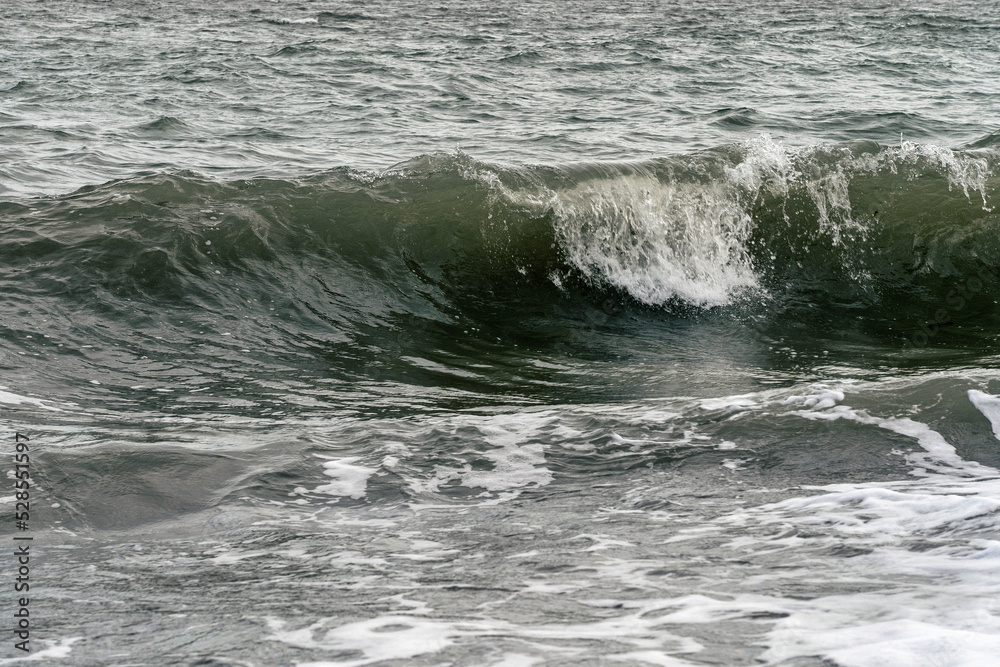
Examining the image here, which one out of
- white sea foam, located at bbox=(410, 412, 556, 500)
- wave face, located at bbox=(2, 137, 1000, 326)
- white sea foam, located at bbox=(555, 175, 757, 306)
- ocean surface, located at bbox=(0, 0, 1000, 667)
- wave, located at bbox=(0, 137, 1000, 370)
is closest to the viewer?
ocean surface, located at bbox=(0, 0, 1000, 667)

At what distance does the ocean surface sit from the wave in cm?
4

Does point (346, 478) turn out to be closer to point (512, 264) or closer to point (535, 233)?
point (512, 264)

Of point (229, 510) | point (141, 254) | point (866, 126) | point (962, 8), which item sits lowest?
point (229, 510)

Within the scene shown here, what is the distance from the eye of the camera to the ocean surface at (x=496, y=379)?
2662mm

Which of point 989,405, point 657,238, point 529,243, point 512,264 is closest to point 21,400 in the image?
point 512,264

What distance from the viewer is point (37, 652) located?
248 cm

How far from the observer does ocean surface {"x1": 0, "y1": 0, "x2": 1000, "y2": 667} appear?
2.66 meters

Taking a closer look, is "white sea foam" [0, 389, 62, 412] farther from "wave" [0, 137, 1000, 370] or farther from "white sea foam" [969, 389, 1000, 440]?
"white sea foam" [969, 389, 1000, 440]

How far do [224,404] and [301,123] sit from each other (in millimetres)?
8446

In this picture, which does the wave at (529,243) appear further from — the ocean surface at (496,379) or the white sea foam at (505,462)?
the white sea foam at (505,462)

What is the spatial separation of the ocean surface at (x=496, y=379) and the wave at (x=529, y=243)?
4 centimetres

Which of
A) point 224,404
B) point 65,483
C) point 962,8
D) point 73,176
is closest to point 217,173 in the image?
point 73,176

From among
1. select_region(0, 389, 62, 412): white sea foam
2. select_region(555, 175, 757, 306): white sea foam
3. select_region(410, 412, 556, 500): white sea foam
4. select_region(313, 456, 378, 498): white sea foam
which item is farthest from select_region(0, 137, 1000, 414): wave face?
select_region(313, 456, 378, 498): white sea foam

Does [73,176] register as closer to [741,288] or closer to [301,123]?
[301,123]
